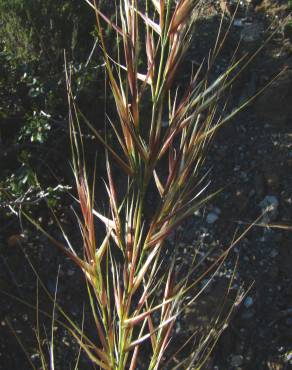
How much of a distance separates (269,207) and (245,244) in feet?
0.71

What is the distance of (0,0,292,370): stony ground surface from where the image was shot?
2717 mm

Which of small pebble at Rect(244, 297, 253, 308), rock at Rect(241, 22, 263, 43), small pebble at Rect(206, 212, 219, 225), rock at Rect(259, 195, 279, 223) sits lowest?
small pebble at Rect(244, 297, 253, 308)

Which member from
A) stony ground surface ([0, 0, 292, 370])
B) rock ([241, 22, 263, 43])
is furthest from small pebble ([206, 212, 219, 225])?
rock ([241, 22, 263, 43])

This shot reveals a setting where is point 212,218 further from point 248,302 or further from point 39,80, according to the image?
point 39,80

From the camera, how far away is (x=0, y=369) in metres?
2.73

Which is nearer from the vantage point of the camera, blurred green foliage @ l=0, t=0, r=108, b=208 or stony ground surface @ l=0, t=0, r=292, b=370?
stony ground surface @ l=0, t=0, r=292, b=370

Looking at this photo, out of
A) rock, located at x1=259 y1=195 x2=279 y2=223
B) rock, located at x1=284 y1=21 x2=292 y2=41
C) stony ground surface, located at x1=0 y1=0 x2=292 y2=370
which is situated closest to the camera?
stony ground surface, located at x1=0 y1=0 x2=292 y2=370

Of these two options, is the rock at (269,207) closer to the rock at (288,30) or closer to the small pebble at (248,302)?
the small pebble at (248,302)

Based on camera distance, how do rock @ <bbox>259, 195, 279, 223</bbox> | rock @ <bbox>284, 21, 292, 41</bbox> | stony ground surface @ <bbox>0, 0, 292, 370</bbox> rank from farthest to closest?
rock @ <bbox>284, 21, 292, 41</bbox>, rock @ <bbox>259, 195, 279, 223</bbox>, stony ground surface @ <bbox>0, 0, 292, 370</bbox>

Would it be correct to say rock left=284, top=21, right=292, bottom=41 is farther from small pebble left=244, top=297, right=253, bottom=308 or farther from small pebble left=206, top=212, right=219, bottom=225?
small pebble left=244, top=297, right=253, bottom=308

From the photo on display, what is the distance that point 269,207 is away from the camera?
117 inches

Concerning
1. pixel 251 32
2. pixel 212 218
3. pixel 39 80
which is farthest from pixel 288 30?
pixel 39 80

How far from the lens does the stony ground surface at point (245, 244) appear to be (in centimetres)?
272

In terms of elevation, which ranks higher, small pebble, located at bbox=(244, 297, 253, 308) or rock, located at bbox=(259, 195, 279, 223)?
rock, located at bbox=(259, 195, 279, 223)
